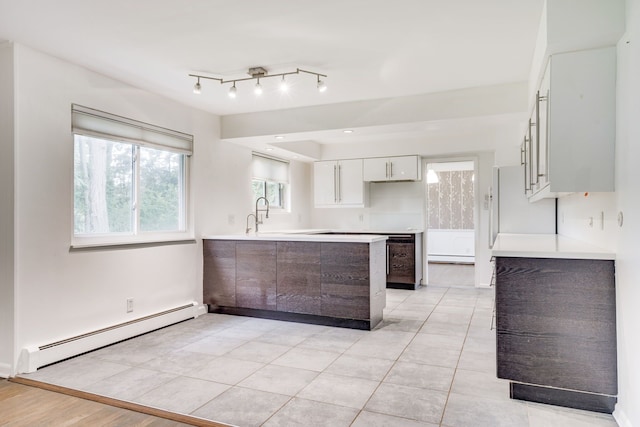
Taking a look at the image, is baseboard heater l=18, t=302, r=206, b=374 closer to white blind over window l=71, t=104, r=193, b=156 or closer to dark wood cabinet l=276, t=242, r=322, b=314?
dark wood cabinet l=276, t=242, r=322, b=314

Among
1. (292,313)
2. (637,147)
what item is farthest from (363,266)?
(637,147)

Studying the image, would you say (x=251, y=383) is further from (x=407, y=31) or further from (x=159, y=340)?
(x=407, y=31)

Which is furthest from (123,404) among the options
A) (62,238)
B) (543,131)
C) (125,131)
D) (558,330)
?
(543,131)

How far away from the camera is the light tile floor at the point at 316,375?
2143mm

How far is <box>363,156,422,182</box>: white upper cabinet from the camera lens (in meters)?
6.04

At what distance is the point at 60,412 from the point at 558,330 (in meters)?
2.70

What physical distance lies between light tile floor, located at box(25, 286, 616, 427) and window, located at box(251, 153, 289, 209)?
209cm

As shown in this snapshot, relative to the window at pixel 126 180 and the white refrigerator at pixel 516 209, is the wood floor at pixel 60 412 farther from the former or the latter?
the white refrigerator at pixel 516 209

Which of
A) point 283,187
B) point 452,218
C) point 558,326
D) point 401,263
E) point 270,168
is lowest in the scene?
point 401,263

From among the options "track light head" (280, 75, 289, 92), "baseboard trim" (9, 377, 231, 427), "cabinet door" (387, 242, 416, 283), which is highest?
"track light head" (280, 75, 289, 92)

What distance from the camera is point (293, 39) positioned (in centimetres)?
269

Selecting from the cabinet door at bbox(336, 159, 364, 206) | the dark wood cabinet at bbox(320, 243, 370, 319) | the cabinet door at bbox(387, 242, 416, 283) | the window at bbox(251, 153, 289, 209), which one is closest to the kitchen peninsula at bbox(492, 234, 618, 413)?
the dark wood cabinet at bbox(320, 243, 370, 319)

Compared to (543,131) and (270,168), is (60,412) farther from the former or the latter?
(270,168)

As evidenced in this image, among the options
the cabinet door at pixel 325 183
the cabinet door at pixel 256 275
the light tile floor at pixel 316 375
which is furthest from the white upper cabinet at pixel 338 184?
the light tile floor at pixel 316 375
